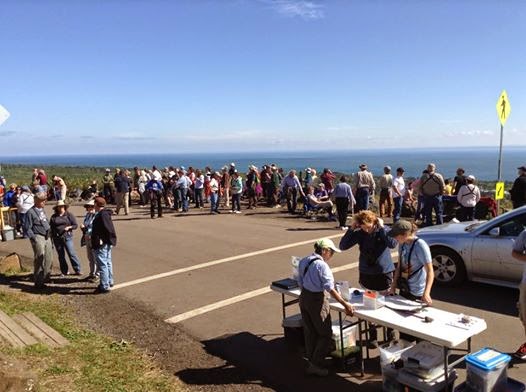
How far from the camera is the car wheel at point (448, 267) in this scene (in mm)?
8031

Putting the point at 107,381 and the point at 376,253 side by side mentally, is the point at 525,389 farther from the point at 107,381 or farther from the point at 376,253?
the point at 107,381

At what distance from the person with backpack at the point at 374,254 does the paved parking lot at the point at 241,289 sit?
98 cm

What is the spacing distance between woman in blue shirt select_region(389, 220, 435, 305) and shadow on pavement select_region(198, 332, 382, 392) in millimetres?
1026

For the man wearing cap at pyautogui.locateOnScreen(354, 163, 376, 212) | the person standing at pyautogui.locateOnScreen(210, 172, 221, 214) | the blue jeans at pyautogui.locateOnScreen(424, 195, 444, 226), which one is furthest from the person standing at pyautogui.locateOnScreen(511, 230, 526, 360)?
the person standing at pyautogui.locateOnScreen(210, 172, 221, 214)

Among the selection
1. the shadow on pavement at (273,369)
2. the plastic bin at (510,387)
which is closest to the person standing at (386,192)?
the shadow on pavement at (273,369)

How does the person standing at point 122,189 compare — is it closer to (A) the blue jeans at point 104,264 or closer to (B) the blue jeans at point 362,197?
(B) the blue jeans at point 362,197

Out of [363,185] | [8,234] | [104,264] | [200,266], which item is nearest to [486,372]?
[104,264]

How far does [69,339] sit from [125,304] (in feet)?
5.29

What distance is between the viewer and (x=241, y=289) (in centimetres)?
851

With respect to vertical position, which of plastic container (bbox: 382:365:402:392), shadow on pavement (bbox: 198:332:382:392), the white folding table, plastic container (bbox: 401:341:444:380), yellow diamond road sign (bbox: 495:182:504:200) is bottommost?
shadow on pavement (bbox: 198:332:382:392)

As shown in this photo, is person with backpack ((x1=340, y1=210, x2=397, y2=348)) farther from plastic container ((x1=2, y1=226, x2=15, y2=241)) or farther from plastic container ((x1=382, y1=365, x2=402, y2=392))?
plastic container ((x1=2, y1=226, x2=15, y2=241))

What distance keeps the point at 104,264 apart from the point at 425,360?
616 cm

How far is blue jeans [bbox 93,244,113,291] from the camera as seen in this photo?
27.7 feet

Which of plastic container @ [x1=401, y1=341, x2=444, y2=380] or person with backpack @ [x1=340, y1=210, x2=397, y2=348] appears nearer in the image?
plastic container @ [x1=401, y1=341, x2=444, y2=380]
